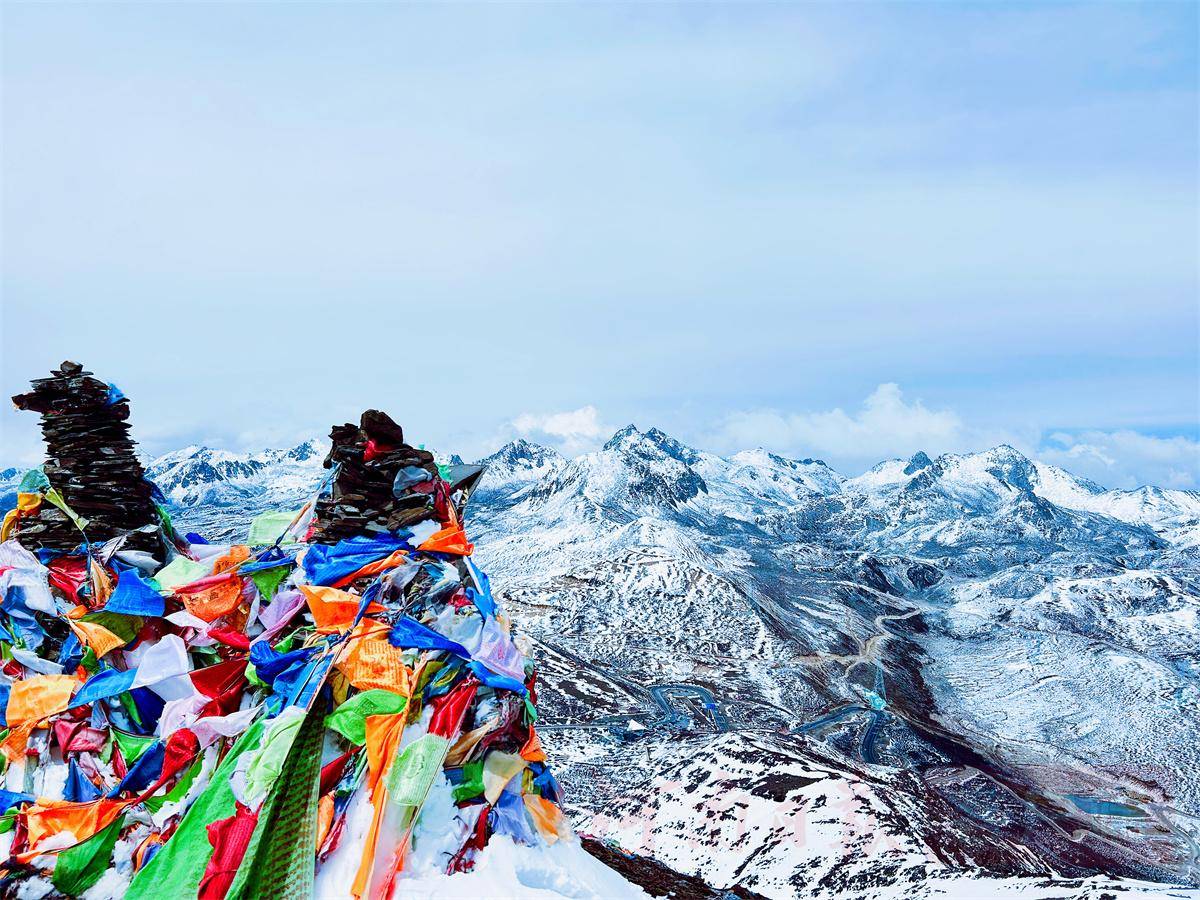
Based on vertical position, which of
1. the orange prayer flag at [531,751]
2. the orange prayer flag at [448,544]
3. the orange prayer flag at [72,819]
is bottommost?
the orange prayer flag at [72,819]

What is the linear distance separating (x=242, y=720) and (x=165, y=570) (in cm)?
695

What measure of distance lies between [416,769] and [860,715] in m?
79.3

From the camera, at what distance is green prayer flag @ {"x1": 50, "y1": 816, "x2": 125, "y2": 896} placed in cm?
1478

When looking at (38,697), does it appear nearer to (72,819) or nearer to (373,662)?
(72,819)

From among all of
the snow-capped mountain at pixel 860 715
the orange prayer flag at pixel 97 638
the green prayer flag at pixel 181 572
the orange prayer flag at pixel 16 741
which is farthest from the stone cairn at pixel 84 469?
the snow-capped mountain at pixel 860 715

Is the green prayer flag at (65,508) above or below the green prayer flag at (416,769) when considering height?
above

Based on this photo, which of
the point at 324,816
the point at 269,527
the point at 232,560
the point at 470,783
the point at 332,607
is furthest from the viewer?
the point at 269,527

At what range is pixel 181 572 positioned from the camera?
837 inches

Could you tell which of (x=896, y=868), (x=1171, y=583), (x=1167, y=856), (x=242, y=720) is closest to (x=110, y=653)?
(x=242, y=720)

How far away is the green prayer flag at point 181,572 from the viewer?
826 inches

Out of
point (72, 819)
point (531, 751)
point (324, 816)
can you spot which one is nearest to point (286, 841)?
point (324, 816)

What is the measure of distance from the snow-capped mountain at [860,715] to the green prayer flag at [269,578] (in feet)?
83.1

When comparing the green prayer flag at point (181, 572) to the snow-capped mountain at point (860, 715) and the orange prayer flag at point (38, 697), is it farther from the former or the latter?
the snow-capped mountain at point (860, 715)

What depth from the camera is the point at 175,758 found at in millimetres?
16516
